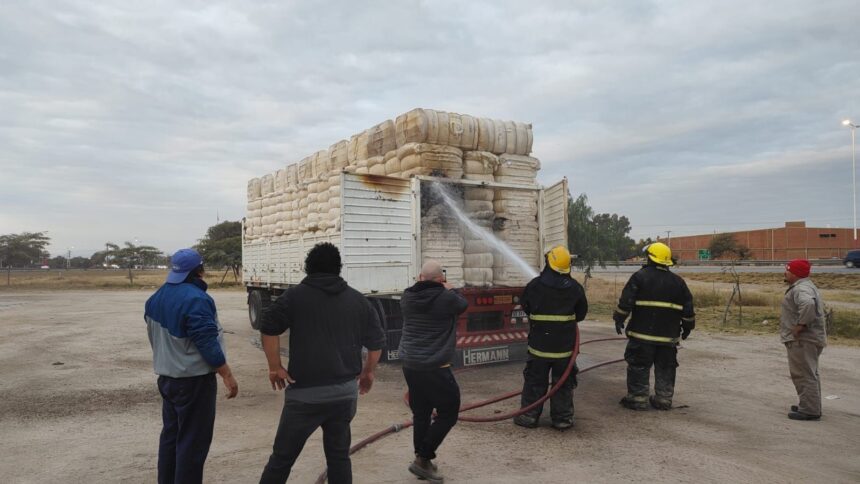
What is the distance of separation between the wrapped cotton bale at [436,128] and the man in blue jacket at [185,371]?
490 centimetres

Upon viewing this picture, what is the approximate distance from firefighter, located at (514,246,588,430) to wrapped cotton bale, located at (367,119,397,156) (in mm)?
3972

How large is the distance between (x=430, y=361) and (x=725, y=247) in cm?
6948

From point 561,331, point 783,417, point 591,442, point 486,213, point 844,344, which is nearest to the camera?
point 591,442

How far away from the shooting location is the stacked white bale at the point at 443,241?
784 cm

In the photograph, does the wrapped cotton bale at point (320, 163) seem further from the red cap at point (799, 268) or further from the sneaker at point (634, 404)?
the red cap at point (799, 268)

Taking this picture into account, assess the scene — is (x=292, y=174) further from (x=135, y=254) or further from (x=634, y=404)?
(x=135, y=254)

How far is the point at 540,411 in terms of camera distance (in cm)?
533

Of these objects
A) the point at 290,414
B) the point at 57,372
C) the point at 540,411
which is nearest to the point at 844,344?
the point at 540,411

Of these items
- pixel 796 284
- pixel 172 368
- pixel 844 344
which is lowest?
pixel 844 344

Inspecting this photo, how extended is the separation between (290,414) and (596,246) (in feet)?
60.6

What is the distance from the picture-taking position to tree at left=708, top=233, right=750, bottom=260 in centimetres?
6291

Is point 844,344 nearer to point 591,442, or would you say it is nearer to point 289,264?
point 591,442

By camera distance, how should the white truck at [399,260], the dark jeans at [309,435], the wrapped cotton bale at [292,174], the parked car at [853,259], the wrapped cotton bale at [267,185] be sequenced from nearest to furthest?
1. the dark jeans at [309,435]
2. the white truck at [399,260]
3. the wrapped cotton bale at [292,174]
4. the wrapped cotton bale at [267,185]
5. the parked car at [853,259]

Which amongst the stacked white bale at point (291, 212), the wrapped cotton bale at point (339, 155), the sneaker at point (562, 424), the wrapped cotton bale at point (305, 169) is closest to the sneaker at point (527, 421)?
the sneaker at point (562, 424)
